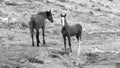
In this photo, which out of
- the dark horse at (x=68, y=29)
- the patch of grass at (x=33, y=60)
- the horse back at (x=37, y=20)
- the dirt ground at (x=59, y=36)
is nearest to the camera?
the patch of grass at (x=33, y=60)

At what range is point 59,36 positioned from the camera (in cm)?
2167

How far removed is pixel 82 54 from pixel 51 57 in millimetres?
2446

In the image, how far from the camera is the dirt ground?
13.8 metres

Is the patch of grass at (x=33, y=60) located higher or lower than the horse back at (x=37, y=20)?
lower

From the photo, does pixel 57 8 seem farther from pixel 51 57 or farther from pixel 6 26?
pixel 51 57

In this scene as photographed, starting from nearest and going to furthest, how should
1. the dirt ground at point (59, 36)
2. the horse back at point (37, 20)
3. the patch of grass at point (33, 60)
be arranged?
1. the patch of grass at point (33, 60)
2. the dirt ground at point (59, 36)
3. the horse back at point (37, 20)

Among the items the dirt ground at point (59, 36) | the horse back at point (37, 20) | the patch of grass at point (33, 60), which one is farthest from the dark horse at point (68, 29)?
the patch of grass at point (33, 60)

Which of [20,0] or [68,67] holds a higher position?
[20,0]

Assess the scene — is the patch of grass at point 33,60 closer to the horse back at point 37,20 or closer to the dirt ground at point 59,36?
the dirt ground at point 59,36

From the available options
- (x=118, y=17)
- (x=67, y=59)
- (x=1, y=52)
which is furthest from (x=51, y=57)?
(x=118, y=17)

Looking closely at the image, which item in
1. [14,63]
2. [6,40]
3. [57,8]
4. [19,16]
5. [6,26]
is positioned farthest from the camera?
[57,8]

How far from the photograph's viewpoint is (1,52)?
1442cm

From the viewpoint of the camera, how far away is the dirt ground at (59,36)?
1376cm

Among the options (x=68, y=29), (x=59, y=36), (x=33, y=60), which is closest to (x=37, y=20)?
(x=68, y=29)
